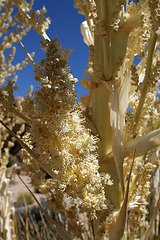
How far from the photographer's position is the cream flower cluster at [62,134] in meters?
0.53

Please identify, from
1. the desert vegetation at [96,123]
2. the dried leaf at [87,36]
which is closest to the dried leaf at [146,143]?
the desert vegetation at [96,123]

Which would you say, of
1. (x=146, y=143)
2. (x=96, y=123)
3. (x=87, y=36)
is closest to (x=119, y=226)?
(x=146, y=143)

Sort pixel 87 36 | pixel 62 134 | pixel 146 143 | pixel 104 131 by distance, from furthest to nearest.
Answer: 1. pixel 87 36
2. pixel 104 131
3. pixel 146 143
4. pixel 62 134

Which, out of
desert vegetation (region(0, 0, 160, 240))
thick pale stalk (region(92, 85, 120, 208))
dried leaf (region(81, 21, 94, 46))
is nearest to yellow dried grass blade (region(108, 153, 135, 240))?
desert vegetation (region(0, 0, 160, 240))

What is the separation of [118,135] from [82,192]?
0.77 ft

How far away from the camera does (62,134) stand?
0.55 m

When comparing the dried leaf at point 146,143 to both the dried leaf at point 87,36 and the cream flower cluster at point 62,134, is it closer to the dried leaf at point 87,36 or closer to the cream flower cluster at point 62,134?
the cream flower cluster at point 62,134

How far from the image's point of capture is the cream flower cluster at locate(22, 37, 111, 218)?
0.53 m

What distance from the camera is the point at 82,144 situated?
58cm

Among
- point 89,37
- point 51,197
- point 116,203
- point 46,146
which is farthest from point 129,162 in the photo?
point 89,37

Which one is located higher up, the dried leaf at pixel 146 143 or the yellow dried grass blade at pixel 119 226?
the dried leaf at pixel 146 143

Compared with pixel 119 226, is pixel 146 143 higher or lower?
higher

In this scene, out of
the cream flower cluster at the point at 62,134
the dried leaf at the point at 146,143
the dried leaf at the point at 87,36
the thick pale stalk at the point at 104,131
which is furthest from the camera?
the dried leaf at the point at 87,36

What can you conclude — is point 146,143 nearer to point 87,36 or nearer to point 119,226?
point 119,226
